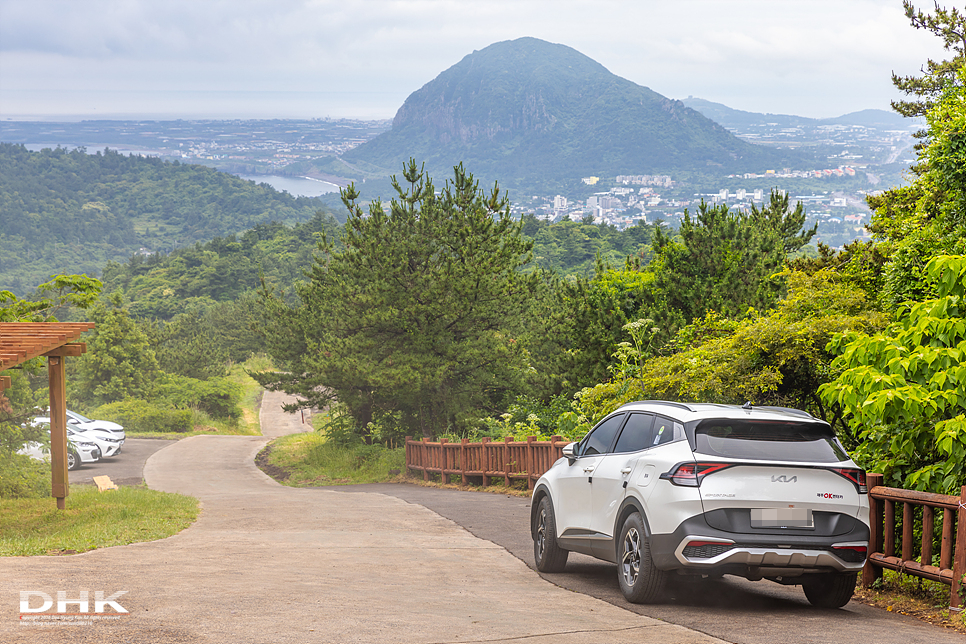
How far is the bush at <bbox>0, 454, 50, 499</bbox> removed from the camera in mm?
19125

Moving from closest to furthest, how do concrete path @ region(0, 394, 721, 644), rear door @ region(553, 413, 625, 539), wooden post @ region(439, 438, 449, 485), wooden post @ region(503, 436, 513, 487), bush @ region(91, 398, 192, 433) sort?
concrete path @ region(0, 394, 721, 644)
rear door @ region(553, 413, 625, 539)
wooden post @ region(503, 436, 513, 487)
wooden post @ region(439, 438, 449, 485)
bush @ region(91, 398, 192, 433)

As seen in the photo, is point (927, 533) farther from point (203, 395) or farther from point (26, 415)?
point (203, 395)

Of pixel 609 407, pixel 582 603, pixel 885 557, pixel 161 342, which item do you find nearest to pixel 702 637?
pixel 582 603

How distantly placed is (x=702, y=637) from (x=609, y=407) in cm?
944

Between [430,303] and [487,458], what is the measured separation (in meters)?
5.89

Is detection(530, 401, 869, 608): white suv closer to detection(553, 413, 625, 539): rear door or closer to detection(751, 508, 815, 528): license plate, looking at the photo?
detection(751, 508, 815, 528): license plate

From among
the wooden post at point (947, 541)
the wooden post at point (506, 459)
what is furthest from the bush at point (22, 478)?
the wooden post at point (947, 541)

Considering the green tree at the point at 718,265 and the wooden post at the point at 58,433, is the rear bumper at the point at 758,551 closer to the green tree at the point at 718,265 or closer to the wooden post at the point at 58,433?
the green tree at the point at 718,265

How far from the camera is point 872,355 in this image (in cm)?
746

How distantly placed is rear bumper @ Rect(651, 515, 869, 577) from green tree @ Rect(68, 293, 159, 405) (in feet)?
169

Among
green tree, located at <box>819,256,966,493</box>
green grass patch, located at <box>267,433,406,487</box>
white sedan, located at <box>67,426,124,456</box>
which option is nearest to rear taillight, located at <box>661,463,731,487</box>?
green tree, located at <box>819,256,966,493</box>

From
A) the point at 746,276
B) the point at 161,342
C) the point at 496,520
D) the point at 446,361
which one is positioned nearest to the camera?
the point at 496,520

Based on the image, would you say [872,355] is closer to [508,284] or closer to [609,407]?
[609,407]

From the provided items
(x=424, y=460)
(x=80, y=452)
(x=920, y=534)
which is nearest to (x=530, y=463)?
(x=424, y=460)
